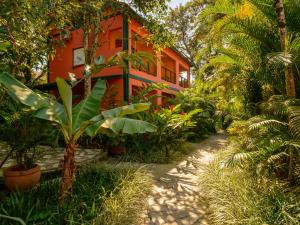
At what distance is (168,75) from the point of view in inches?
782

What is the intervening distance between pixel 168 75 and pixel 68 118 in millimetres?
17030

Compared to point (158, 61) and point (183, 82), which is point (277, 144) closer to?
point (158, 61)

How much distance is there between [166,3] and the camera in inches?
330

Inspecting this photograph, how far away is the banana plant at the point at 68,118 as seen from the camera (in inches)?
130

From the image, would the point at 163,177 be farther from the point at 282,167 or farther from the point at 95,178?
the point at 282,167

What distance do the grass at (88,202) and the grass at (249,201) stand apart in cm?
142

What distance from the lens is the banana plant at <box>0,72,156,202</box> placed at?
3.30 metres

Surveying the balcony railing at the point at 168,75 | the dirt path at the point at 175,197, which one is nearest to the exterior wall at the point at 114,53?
the balcony railing at the point at 168,75

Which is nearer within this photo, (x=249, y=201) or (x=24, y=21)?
(x=249, y=201)

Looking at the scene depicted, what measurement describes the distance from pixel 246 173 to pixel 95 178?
11.6 ft

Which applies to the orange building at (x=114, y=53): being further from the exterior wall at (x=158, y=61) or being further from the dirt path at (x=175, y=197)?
the dirt path at (x=175, y=197)

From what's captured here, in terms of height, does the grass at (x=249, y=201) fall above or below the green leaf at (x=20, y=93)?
below

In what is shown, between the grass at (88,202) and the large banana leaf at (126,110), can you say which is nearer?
the grass at (88,202)

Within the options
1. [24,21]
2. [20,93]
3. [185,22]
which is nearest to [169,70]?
[185,22]
